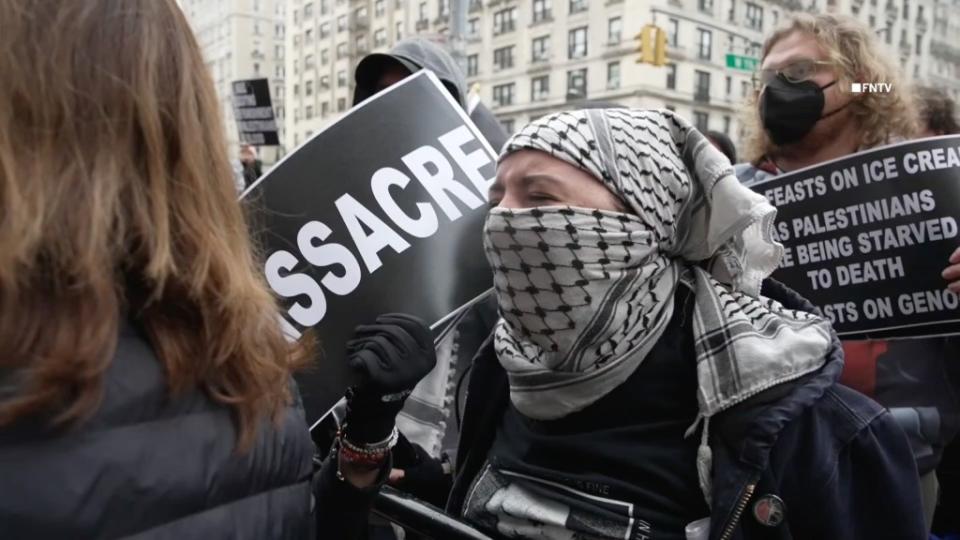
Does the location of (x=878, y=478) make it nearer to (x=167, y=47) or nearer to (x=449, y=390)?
(x=449, y=390)

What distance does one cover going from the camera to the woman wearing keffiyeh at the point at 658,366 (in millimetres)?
1375

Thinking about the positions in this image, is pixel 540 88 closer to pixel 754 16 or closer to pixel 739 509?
pixel 754 16

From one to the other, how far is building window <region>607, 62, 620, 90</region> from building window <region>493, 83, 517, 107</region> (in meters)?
7.14

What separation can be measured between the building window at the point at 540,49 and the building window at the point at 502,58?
5.94 ft

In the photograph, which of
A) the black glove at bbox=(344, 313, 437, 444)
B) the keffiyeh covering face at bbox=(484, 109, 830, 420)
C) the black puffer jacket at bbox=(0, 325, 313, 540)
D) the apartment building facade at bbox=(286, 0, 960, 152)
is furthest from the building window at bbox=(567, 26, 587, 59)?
the black puffer jacket at bbox=(0, 325, 313, 540)

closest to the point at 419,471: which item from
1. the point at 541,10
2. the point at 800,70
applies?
the point at 800,70

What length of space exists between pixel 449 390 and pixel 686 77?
46.0 m

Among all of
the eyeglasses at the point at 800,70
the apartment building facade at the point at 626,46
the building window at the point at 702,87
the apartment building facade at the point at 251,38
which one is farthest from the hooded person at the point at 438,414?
the apartment building facade at the point at 251,38

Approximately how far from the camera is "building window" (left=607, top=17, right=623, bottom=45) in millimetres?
45156

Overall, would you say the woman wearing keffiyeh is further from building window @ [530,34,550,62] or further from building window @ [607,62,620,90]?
building window @ [530,34,550,62]

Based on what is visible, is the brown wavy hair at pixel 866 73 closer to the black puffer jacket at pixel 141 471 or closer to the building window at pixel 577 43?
→ the black puffer jacket at pixel 141 471

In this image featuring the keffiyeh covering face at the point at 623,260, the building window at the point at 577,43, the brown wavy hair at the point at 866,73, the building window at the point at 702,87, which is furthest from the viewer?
the building window at the point at 577,43

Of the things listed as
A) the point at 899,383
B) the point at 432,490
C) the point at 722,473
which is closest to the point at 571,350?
the point at 722,473

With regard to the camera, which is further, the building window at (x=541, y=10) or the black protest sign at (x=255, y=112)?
the building window at (x=541, y=10)
